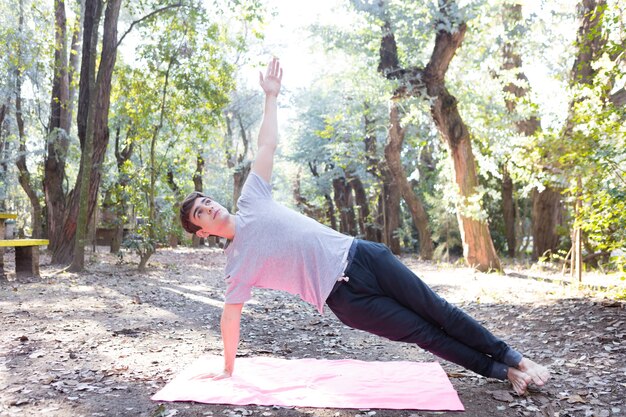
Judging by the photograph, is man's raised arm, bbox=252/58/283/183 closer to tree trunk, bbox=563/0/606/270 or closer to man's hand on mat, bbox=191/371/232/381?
man's hand on mat, bbox=191/371/232/381

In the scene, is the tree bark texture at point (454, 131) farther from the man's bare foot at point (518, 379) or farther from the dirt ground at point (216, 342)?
the man's bare foot at point (518, 379)

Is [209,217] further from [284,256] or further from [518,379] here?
[518,379]

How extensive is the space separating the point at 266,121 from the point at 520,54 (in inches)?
444

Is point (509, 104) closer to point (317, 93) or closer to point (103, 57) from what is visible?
point (103, 57)

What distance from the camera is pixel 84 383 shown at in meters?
3.48

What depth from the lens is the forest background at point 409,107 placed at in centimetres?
616

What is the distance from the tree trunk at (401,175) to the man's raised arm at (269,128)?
11006 millimetres

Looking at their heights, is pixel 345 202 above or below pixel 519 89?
below

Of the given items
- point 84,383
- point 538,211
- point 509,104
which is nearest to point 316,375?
point 84,383

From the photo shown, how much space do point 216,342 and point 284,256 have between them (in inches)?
82.9

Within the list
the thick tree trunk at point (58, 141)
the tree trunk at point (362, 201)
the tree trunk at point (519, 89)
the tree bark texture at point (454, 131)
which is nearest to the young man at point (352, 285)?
the tree bark texture at point (454, 131)

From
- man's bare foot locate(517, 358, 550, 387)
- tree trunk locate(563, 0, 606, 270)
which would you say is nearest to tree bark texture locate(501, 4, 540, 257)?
tree trunk locate(563, 0, 606, 270)

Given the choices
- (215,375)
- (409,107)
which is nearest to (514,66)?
(409,107)

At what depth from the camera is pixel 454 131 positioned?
33.2ft
